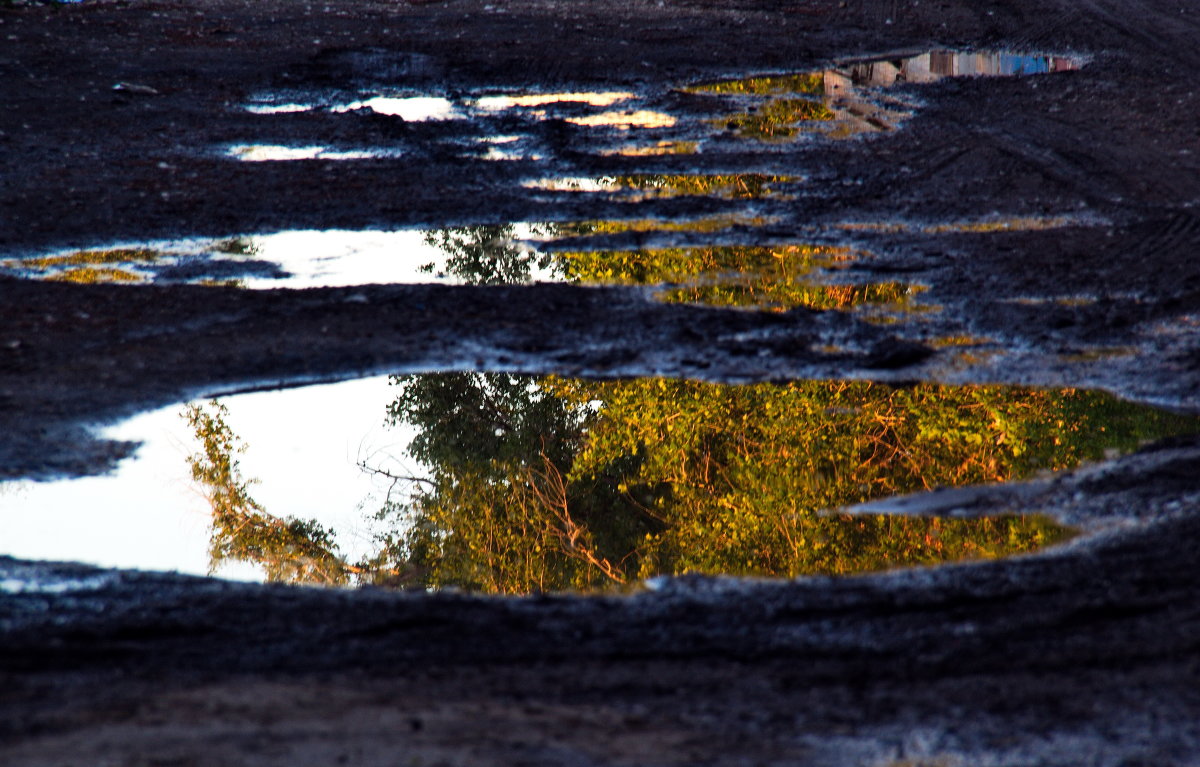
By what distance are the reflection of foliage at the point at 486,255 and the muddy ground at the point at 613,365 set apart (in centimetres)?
28

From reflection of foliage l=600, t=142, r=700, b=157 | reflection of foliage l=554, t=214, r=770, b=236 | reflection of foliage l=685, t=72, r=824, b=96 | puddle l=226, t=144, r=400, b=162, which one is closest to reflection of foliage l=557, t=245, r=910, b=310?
reflection of foliage l=554, t=214, r=770, b=236

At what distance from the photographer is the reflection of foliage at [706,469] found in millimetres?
5339

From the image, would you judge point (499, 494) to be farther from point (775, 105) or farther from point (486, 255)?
point (775, 105)

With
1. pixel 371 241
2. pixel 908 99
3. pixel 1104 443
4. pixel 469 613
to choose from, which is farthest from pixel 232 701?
pixel 908 99

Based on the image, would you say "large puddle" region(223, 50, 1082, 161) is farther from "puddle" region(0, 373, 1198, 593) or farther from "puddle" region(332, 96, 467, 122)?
"puddle" region(0, 373, 1198, 593)

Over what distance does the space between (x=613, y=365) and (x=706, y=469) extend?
0.87 meters

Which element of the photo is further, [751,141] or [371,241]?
[751,141]

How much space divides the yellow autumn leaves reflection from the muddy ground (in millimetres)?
186

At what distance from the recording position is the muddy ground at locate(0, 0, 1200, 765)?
366 cm

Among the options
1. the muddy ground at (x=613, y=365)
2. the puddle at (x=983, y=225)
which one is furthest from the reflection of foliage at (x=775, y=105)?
the puddle at (x=983, y=225)

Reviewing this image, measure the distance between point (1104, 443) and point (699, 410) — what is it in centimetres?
212

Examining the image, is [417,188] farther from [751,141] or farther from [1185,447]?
[1185,447]

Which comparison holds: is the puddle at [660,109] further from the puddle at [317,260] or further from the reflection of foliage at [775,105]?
the puddle at [317,260]

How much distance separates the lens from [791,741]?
3.57 meters
